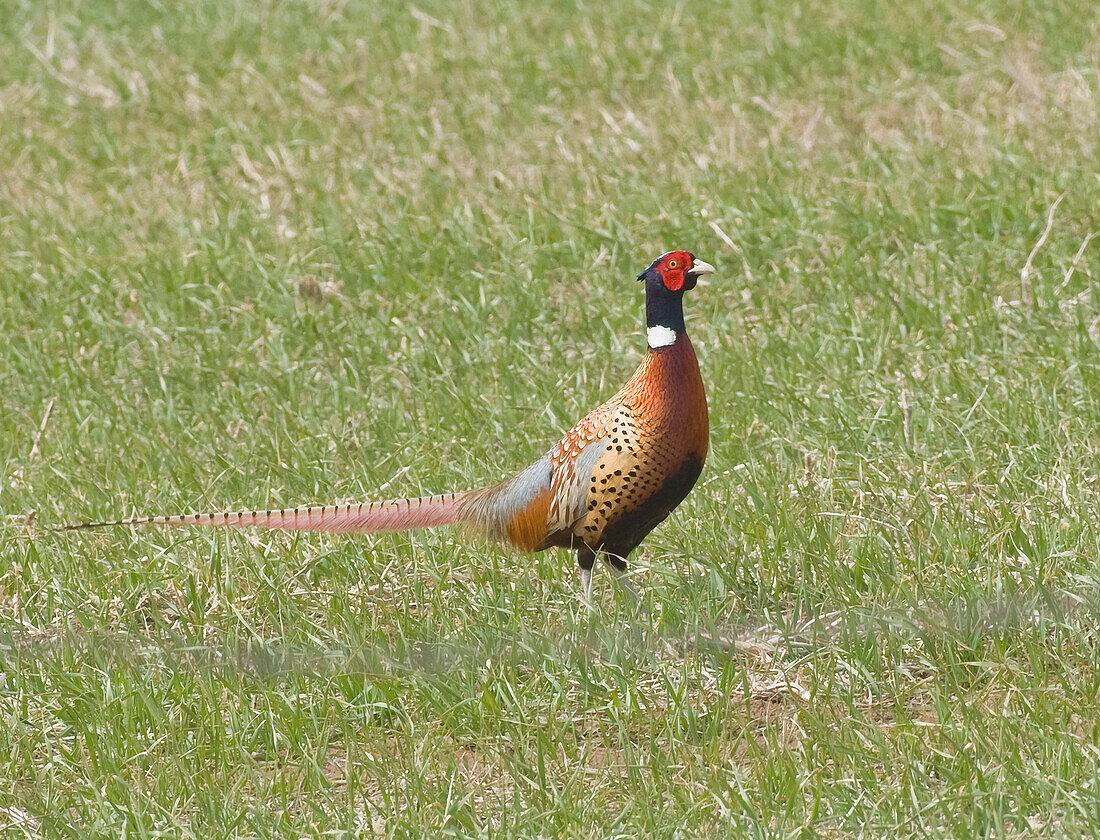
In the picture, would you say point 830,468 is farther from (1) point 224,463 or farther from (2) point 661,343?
(1) point 224,463

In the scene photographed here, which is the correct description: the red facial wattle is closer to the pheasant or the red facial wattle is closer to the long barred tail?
the pheasant

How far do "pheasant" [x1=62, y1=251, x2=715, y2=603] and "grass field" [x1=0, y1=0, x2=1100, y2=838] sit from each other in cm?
23

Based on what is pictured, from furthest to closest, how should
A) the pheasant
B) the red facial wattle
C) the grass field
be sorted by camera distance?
the red facial wattle < the pheasant < the grass field

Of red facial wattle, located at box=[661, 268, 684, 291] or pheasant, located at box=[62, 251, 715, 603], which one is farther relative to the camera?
red facial wattle, located at box=[661, 268, 684, 291]

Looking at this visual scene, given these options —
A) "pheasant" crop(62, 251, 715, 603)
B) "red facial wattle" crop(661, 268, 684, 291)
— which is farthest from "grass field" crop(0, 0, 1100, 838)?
"red facial wattle" crop(661, 268, 684, 291)

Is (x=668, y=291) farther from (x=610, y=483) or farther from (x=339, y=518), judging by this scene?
(x=339, y=518)

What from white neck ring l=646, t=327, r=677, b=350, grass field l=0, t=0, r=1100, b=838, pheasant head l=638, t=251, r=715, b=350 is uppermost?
pheasant head l=638, t=251, r=715, b=350

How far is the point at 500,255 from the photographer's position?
7523 mm

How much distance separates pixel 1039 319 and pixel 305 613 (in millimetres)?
3332

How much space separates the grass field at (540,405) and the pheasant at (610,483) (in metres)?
0.23

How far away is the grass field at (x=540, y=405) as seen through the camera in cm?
363

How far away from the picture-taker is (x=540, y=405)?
19.5 ft

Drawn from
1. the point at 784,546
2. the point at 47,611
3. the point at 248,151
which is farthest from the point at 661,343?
the point at 248,151

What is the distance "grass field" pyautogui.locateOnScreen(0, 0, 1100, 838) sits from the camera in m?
3.63
